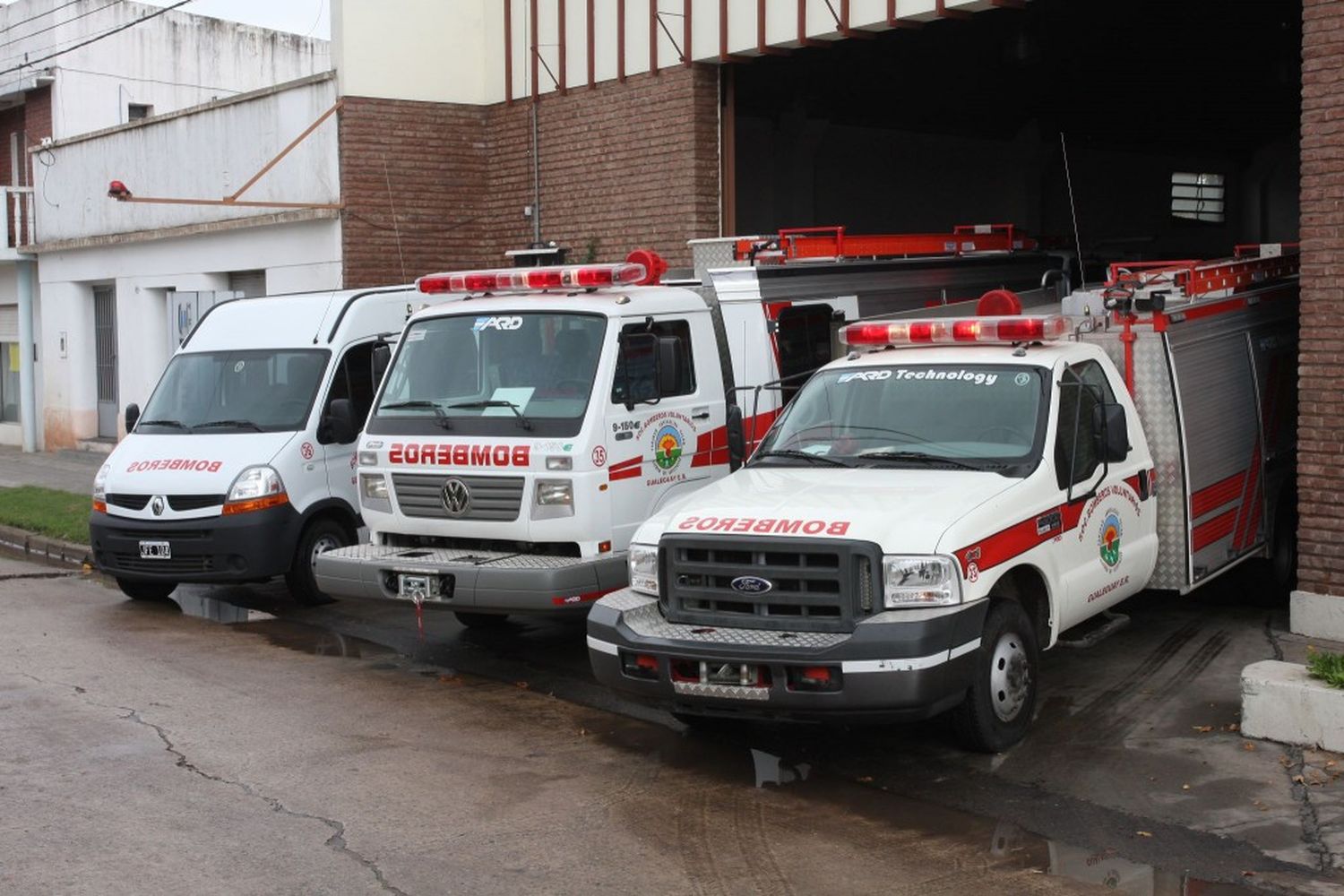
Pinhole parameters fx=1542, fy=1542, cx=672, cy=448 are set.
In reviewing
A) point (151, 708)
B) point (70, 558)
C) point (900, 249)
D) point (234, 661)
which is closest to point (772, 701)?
point (151, 708)

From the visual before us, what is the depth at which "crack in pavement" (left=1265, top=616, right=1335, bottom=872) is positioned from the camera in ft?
20.8

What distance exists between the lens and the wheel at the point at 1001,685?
24.6 ft

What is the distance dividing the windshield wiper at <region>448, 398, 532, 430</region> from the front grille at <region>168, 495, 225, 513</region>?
2.63 metres

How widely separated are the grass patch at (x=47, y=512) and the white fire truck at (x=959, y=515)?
9.58 m

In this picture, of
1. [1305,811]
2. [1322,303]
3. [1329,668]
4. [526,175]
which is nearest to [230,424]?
[526,175]

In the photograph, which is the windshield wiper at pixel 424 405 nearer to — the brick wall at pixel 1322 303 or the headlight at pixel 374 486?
the headlight at pixel 374 486

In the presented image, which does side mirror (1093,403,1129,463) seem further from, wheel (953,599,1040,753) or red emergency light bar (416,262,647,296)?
red emergency light bar (416,262,647,296)

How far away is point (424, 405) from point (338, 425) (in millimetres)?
1722

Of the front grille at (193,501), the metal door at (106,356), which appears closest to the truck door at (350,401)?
the front grille at (193,501)

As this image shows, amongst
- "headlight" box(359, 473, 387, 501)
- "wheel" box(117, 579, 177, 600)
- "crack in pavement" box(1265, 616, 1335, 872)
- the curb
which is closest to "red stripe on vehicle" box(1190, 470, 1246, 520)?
"crack in pavement" box(1265, 616, 1335, 872)

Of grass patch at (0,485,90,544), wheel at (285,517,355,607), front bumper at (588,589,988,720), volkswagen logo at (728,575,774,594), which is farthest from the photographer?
grass patch at (0,485,90,544)

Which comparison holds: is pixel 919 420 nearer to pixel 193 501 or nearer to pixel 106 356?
pixel 193 501

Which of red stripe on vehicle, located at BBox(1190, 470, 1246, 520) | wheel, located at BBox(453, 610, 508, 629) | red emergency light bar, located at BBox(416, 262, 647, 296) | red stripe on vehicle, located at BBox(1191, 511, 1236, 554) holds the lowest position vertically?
wheel, located at BBox(453, 610, 508, 629)

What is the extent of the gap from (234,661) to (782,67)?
1239 centimetres
